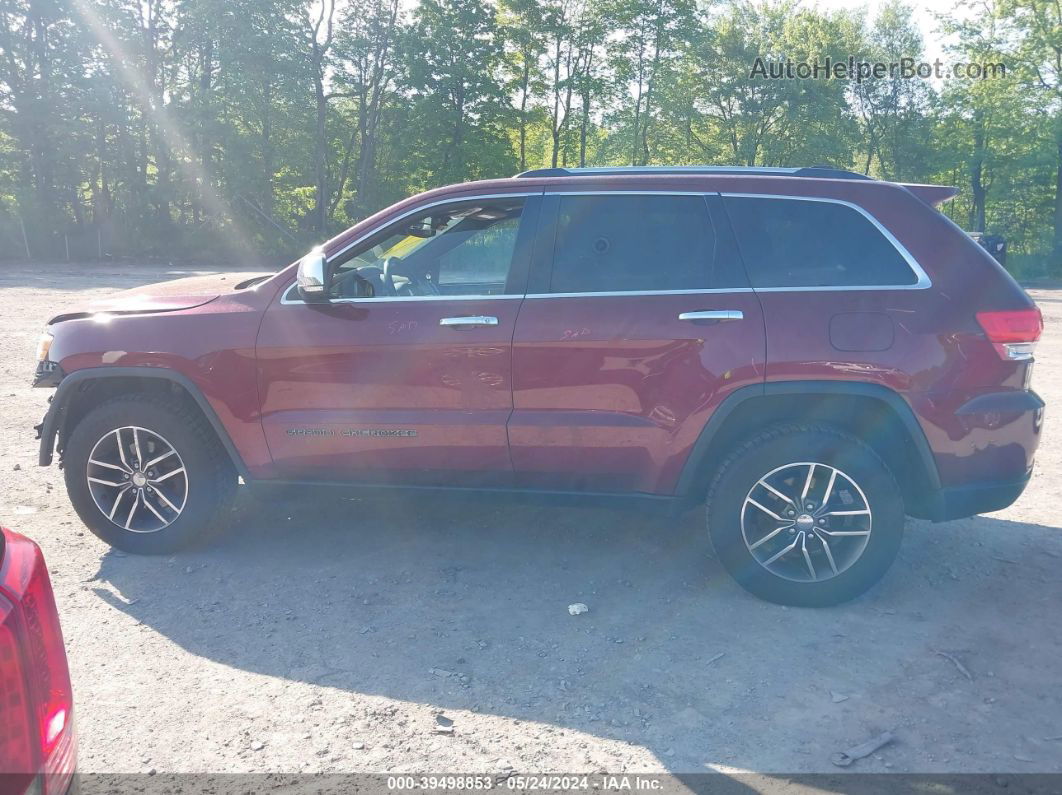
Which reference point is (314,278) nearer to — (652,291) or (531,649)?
(652,291)

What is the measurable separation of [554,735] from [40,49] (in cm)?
4066

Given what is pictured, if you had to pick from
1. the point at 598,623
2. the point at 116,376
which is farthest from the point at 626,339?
the point at 116,376

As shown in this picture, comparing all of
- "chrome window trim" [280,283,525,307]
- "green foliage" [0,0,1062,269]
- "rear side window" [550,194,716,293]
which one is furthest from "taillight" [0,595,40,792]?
"green foliage" [0,0,1062,269]

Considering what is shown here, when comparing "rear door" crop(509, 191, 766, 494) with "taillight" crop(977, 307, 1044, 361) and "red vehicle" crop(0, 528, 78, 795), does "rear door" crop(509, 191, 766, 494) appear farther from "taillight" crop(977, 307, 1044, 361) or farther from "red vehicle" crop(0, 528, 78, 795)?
"red vehicle" crop(0, 528, 78, 795)

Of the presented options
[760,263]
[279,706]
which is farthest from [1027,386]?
[279,706]

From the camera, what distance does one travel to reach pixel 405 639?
12.2 ft

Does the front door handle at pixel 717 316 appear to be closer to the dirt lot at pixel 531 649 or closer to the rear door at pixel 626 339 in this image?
the rear door at pixel 626 339

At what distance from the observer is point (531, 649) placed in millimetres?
3652

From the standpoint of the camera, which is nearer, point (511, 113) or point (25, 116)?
point (25, 116)

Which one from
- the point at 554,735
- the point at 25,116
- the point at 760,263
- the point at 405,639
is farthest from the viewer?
the point at 25,116

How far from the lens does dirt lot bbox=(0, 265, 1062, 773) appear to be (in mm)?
2982

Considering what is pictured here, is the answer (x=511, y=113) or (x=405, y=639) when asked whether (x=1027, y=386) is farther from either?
(x=511, y=113)

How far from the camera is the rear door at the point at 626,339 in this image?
3.93 metres

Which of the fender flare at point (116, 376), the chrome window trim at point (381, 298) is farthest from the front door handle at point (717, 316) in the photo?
the fender flare at point (116, 376)
